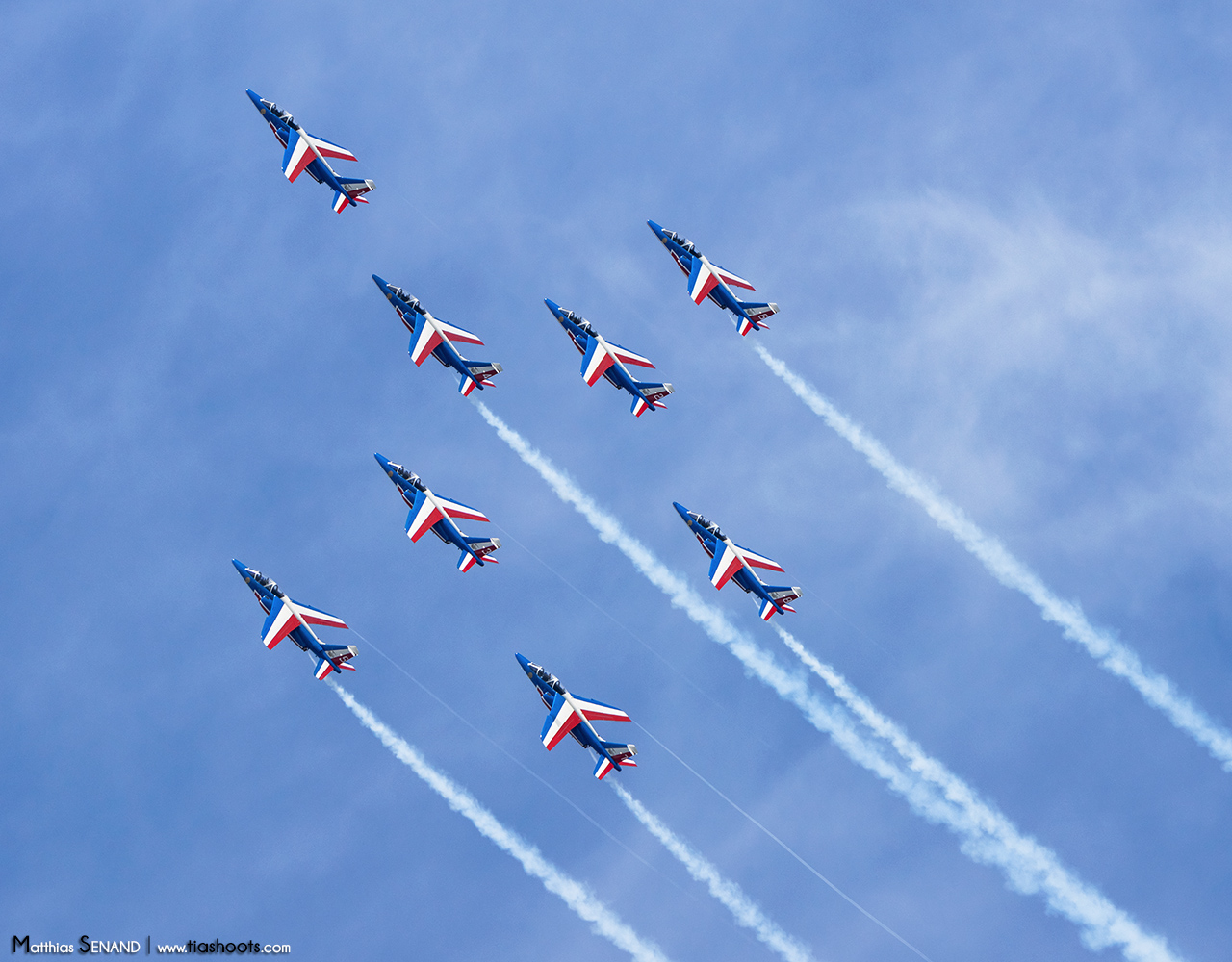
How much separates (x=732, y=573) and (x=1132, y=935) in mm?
48878

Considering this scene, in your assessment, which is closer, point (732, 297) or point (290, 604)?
point (290, 604)

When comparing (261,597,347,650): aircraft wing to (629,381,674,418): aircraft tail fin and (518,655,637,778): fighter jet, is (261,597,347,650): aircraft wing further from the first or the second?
(629,381,674,418): aircraft tail fin

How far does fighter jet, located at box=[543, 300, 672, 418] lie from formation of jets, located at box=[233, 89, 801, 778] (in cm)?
9

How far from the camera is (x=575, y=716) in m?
96.9

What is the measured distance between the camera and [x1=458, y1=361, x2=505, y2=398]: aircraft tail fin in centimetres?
10106

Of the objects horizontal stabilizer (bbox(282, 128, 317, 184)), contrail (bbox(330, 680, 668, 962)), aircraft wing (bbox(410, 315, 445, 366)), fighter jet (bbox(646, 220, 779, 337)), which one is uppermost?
fighter jet (bbox(646, 220, 779, 337))

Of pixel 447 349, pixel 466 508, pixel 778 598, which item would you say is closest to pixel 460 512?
pixel 466 508

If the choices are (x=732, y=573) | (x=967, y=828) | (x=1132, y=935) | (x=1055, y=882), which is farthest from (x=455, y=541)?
(x=1132, y=935)

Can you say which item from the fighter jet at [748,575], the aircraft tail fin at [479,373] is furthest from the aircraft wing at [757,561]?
the aircraft tail fin at [479,373]

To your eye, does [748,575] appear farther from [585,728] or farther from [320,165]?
[320,165]

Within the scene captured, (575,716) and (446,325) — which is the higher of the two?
(446,325)

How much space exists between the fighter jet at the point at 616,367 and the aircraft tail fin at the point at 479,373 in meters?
8.56

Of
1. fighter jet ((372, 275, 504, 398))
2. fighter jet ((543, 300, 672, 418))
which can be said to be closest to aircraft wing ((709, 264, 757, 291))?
fighter jet ((543, 300, 672, 418))

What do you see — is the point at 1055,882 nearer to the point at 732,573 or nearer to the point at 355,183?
the point at 732,573
